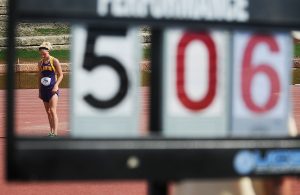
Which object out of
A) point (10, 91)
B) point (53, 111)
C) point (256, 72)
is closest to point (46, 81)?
point (53, 111)

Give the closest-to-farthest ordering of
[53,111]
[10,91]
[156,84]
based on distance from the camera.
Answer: [10,91] → [156,84] → [53,111]

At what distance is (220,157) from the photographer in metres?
1.95

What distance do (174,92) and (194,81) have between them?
0.06 metres

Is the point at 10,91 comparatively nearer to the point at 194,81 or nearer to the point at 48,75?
the point at 194,81

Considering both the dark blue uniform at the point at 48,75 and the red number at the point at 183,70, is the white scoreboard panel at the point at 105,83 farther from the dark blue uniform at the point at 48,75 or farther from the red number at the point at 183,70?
the dark blue uniform at the point at 48,75

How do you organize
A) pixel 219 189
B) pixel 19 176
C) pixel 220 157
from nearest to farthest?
1. pixel 19 176
2. pixel 220 157
3. pixel 219 189

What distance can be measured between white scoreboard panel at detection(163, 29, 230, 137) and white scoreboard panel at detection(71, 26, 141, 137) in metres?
0.09

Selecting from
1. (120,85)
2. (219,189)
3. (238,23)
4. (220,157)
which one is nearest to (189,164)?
(220,157)

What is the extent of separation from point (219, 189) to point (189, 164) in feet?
2.13

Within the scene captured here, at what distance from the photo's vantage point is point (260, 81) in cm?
201

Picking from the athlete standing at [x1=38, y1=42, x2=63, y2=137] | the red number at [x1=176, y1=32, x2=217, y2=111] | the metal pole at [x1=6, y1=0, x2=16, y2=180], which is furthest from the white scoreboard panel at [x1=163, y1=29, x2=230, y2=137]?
the athlete standing at [x1=38, y1=42, x2=63, y2=137]

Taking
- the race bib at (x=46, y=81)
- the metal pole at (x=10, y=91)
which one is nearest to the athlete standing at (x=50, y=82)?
the race bib at (x=46, y=81)

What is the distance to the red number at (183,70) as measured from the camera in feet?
6.41

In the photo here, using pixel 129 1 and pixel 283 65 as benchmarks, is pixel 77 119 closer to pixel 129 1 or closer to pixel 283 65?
pixel 129 1
